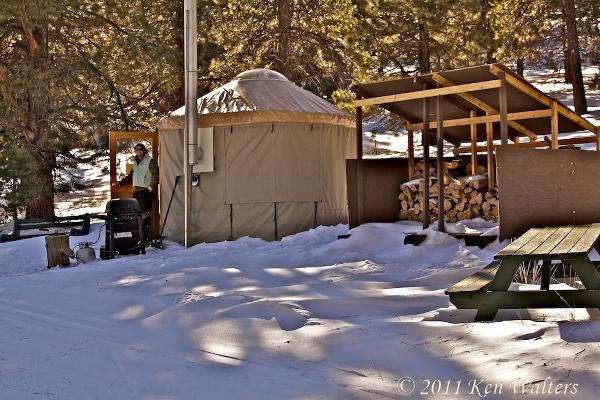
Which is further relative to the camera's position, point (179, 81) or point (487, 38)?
point (487, 38)

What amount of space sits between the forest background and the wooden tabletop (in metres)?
9.06

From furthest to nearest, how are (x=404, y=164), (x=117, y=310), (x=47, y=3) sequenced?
(x=47, y=3) < (x=404, y=164) < (x=117, y=310)

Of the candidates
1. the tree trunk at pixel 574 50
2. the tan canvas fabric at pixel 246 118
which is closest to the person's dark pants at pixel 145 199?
the tan canvas fabric at pixel 246 118

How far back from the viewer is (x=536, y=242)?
4801 millimetres

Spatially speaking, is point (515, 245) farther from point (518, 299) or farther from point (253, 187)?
point (253, 187)

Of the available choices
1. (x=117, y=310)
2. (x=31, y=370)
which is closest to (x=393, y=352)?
(x=31, y=370)

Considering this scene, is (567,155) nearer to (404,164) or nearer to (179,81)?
(404,164)

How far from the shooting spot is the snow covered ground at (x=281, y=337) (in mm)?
3326

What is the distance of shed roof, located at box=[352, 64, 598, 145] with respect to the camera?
7.86m

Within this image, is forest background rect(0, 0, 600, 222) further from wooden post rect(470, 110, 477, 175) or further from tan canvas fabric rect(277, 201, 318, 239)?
wooden post rect(470, 110, 477, 175)

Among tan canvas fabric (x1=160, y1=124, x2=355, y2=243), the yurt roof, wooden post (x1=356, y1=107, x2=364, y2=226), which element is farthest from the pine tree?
wooden post (x1=356, y1=107, x2=364, y2=226)

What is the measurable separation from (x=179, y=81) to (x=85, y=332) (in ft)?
34.7

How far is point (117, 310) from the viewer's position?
5426 millimetres

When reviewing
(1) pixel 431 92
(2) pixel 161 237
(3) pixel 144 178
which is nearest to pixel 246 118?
(3) pixel 144 178
